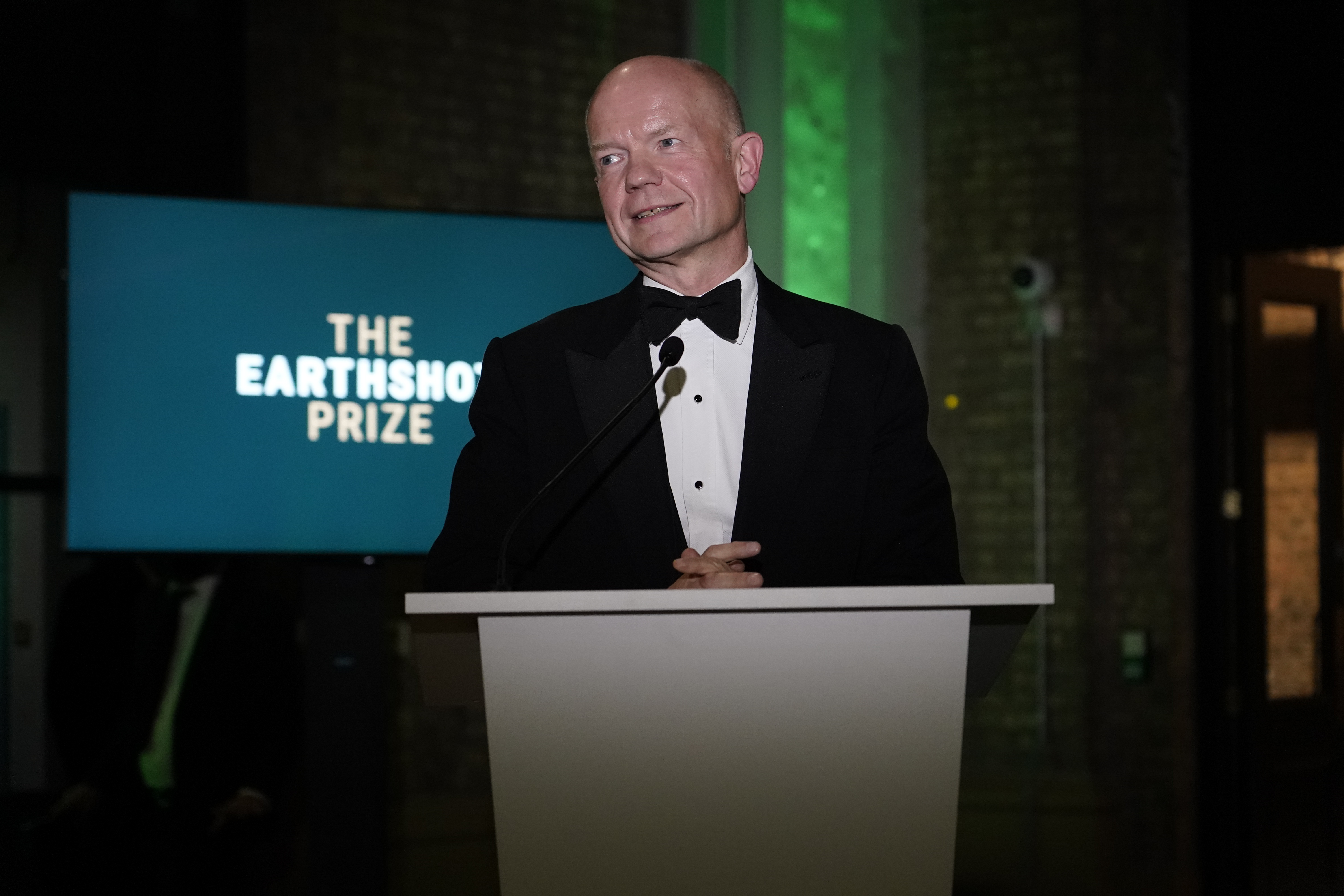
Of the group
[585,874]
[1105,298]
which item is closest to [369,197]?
[1105,298]

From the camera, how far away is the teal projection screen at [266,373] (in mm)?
3080

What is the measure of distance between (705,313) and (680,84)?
1.08ft

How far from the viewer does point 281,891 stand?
168 inches

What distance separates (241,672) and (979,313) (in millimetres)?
2999

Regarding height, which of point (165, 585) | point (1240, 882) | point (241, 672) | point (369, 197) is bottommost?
point (1240, 882)

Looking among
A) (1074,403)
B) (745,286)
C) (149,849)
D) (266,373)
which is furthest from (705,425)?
(1074,403)

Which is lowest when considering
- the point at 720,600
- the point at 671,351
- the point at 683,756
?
the point at 683,756

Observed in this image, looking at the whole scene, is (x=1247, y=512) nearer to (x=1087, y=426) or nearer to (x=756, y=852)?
(x=1087, y=426)

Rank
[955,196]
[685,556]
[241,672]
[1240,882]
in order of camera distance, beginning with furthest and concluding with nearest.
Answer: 1. [955,196]
2. [1240,882]
3. [241,672]
4. [685,556]

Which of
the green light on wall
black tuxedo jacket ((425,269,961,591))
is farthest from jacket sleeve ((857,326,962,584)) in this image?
the green light on wall

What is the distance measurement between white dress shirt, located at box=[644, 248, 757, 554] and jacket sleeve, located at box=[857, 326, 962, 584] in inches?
7.9

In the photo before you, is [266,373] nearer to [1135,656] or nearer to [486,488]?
[486,488]

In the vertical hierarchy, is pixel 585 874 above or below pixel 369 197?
below

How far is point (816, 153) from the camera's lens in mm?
4684
